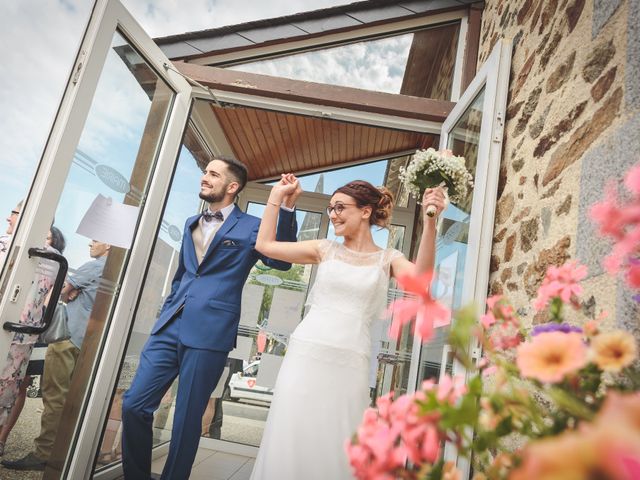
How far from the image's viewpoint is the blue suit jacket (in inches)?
93.1

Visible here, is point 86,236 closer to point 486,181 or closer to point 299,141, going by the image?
point 486,181

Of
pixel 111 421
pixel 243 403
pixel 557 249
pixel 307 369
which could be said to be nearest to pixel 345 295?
pixel 307 369

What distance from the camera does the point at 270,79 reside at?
9.86ft

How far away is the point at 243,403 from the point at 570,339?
4.35 m

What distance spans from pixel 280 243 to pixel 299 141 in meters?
2.57

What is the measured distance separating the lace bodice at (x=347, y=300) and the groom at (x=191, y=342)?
49cm

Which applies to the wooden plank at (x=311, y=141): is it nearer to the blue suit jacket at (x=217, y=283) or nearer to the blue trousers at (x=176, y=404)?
the blue suit jacket at (x=217, y=283)

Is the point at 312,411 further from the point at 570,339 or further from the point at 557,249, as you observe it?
the point at 570,339

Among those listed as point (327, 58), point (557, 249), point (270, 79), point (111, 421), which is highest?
point (327, 58)

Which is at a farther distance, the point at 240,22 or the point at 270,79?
the point at 240,22

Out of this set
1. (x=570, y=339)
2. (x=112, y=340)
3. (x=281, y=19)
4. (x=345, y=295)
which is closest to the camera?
(x=570, y=339)

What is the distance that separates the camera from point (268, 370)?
4.45 meters

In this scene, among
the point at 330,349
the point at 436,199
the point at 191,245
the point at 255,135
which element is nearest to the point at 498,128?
the point at 436,199

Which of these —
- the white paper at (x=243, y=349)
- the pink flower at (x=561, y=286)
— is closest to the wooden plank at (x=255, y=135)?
the white paper at (x=243, y=349)
